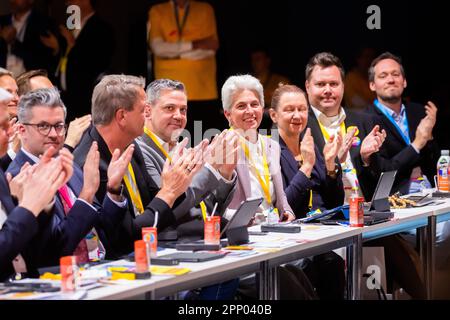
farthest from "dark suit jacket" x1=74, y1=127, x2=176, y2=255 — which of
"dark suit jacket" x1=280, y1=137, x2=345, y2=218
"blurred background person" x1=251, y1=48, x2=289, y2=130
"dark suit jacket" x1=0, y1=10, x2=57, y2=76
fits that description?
"blurred background person" x1=251, y1=48, x2=289, y2=130

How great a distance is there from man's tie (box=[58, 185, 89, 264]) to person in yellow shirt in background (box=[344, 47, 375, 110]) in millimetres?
4931

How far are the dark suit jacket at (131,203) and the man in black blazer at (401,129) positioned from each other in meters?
2.45

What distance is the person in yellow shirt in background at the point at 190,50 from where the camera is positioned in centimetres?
715

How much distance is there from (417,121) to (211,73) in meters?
1.75

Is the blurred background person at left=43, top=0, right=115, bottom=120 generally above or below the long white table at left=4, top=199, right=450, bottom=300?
above

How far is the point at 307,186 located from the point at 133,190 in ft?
4.45

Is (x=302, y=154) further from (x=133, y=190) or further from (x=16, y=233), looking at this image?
(x=16, y=233)

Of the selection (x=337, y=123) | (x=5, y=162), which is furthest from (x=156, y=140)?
(x=337, y=123)

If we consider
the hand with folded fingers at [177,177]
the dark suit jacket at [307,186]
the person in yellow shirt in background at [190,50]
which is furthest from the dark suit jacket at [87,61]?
the hand with folded fingers at [177,177]

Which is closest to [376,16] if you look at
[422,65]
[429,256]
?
[422,65]

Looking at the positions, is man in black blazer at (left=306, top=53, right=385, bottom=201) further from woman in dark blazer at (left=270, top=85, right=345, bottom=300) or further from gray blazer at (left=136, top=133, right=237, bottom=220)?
gray blazer at (left=136, top=133, right=237, bottom=220)

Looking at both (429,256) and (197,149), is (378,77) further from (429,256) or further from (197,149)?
(197,149)

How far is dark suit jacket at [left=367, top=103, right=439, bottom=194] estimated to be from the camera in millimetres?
6441
